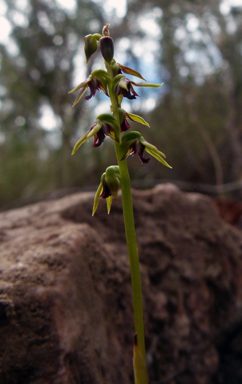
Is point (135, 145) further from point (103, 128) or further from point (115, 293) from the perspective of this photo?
point (115, 293)

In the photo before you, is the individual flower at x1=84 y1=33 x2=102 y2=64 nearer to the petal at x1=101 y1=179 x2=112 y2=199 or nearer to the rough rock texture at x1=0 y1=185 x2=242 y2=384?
the petal at x1=101 y1=179 x2=112 y2=199

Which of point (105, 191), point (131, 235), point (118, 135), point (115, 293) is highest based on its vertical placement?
point (118, 135)

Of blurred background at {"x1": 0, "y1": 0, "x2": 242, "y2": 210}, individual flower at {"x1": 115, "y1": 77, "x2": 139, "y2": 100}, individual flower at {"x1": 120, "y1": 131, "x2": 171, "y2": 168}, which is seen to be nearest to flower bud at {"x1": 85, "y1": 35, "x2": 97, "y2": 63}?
individual flower at {"x1": 115, "y1": 77, "x2": 139, "y2": 100}

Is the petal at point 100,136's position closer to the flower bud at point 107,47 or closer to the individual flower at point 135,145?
the individual flower at point 135,145

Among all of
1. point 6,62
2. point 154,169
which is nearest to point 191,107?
point 154,169

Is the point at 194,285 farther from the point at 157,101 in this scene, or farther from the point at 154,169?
the point at 157,101

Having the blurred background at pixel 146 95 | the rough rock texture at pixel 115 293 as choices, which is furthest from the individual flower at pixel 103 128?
the blurred background at pixel 146 95

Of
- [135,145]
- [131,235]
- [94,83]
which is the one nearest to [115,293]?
[131,235]
